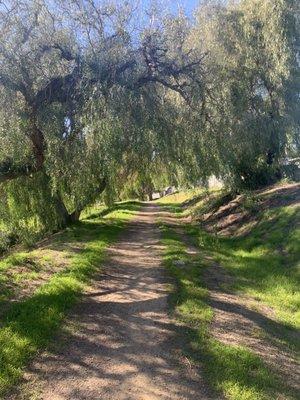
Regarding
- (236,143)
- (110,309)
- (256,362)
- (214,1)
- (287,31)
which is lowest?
(256,362)

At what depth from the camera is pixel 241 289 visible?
9.26m

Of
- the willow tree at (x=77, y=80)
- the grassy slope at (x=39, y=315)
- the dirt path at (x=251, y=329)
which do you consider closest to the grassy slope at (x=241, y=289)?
the dirt path at (x=251, y=329)

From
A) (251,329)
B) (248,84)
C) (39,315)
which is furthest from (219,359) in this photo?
(248,84)

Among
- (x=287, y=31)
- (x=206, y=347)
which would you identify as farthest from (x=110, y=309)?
(x=287, y=31)

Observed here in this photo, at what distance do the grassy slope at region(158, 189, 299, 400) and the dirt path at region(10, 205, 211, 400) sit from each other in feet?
1.04

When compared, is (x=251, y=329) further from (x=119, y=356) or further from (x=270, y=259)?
(x=270, y=259)

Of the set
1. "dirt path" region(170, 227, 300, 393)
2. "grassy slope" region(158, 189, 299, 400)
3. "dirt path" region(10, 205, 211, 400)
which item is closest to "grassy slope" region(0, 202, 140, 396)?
"dirt path" region(10, 205, 211, 400)

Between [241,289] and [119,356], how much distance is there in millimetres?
4112

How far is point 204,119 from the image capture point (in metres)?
12.5

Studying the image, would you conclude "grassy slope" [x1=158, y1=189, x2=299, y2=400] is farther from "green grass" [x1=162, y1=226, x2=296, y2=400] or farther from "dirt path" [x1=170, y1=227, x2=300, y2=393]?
"dirt path" [x1=170, y1=227, x2=300, y2=393]

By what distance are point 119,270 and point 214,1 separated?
1266 centimetres

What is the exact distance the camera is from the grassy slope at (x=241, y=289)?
5.18m

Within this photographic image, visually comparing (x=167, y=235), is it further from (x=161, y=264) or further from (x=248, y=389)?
(x=248, y=389)

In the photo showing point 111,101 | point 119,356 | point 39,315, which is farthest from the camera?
point 111,101
